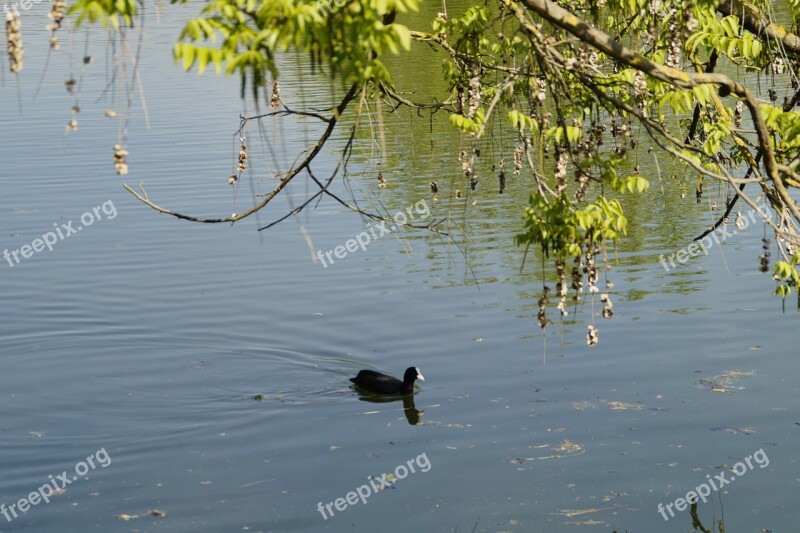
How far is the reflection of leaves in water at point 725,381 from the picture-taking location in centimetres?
1175

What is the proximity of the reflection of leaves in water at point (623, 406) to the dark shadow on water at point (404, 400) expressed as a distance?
188 centimetres

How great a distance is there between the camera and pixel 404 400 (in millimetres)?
11875

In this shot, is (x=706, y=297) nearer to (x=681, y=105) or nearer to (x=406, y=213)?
(x=406, y=213)

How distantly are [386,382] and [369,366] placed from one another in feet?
3.66

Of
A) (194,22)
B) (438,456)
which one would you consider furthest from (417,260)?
(194,22)

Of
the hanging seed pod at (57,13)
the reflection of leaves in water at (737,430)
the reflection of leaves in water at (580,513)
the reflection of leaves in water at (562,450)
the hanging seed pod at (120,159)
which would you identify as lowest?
the reflection of leaves in water at (580,513)

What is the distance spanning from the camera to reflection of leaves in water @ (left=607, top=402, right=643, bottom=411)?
11.3 metres

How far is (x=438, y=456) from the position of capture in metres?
10.5

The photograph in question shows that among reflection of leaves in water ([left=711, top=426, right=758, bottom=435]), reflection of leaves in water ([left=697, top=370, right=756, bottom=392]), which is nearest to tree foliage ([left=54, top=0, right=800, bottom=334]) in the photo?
reflection of leaves in water ([left=711, top=426, right=758, bottom=435])

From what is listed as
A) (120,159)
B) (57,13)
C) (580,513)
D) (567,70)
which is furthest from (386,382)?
(57,13)

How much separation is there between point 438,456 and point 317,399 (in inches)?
82.9

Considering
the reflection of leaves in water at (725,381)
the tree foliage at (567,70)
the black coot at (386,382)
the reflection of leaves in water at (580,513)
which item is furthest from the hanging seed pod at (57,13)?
the reflection of leaves in water at (725,381)

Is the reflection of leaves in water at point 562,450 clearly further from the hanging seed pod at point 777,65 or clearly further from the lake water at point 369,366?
the hanging seed pod at point 777,65

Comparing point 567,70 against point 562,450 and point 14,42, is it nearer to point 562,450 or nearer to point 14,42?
point 14,42
